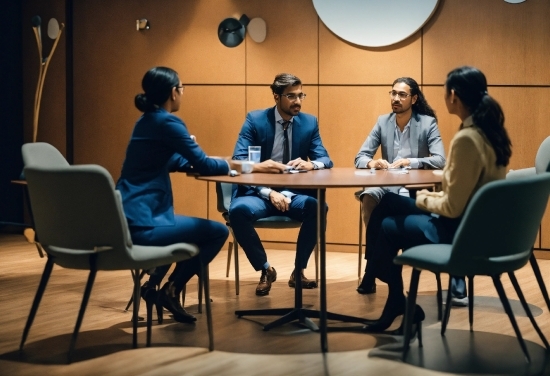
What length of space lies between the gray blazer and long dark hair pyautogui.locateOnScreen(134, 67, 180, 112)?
1527 millimetres

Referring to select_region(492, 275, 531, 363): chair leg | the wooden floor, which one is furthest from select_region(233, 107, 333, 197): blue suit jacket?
select_region(492, 275, 531, 363): chair leg

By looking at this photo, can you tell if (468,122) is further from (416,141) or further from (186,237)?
(416,141)

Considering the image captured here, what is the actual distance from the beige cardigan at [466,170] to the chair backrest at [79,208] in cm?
139

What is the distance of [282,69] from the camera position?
6.93 meters

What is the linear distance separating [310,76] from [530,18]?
1731 mm

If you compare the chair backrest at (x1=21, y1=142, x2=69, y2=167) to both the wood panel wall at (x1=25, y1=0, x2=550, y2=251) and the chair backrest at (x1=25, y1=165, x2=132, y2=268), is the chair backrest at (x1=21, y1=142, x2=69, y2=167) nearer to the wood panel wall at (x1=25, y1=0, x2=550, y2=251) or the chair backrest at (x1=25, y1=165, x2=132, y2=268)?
the chair backrest at (x1=25, y1=165, x2=132, y2=268)

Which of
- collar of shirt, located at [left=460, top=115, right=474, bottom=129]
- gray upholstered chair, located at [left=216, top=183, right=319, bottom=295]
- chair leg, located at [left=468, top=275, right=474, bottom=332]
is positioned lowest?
chair leg, located at [left=468, top=275, right=474, bottom=332]

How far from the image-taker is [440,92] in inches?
255

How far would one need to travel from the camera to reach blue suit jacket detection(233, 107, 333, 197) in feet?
17.3

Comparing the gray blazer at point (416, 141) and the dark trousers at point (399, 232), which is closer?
the dark trousers at point (399, 232)

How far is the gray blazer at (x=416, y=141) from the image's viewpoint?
5.23 metres

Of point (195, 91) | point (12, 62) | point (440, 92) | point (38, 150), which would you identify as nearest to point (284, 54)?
point (195, 91)

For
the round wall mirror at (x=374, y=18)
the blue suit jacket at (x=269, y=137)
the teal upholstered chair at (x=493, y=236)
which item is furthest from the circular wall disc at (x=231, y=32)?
the teal upholstered chair at (x=493, y=236)

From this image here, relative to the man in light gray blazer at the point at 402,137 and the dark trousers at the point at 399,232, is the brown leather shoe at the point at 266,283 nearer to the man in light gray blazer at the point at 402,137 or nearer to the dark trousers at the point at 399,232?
the man in light gray blazer at the point at 402,137
